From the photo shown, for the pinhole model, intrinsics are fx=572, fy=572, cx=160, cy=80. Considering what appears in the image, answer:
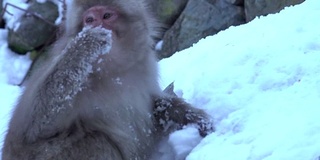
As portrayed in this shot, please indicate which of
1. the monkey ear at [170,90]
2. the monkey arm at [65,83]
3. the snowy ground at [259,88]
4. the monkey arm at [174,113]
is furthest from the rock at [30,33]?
the monkey arm at [65,83]

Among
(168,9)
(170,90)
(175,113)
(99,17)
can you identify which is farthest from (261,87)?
(168,9)

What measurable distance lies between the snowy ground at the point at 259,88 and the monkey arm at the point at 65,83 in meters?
0.65

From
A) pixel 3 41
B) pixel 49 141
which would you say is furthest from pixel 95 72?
pixel 3 41

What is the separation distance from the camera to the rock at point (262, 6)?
7051mm

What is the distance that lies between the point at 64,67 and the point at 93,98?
0.26 metres

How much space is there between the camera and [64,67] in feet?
9.33

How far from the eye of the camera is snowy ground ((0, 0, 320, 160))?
2500 mm

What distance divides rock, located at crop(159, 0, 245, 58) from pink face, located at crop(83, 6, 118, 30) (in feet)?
16.0

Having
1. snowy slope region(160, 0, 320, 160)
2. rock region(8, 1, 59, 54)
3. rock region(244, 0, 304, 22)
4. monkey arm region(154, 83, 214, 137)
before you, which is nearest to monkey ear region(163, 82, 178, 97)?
snowy slope region(160, 0, 320, 160)

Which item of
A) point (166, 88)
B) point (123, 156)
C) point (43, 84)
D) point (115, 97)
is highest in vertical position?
point (43, 84)

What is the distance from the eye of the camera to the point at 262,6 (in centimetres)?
735

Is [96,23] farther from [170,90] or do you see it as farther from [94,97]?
[170,90]

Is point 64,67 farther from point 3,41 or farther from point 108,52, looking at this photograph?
point 3,41

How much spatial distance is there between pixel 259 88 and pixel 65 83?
1066 mm
